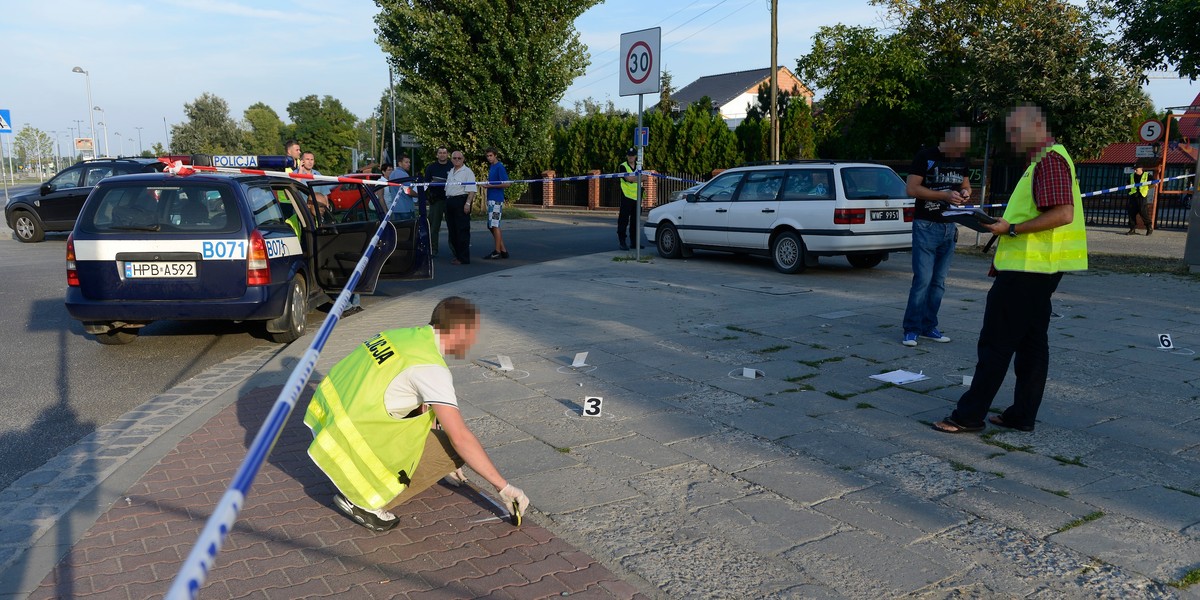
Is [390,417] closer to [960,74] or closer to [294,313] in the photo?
[294,313]

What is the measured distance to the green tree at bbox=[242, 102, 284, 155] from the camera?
275 ft

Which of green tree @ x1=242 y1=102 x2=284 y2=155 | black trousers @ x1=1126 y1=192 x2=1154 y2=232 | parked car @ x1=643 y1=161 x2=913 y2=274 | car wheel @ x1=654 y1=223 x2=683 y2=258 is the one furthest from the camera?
green tree @ x1=242 y1=102 x2=284 y2=155

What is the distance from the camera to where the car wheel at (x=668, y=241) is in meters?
14.5

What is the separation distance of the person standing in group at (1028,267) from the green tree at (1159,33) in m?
16.8

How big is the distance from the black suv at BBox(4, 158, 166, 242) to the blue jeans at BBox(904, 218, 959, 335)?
1591cm

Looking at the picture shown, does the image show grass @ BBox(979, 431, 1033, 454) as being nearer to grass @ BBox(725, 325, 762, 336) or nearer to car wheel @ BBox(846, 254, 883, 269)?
grass @ BBox(725, 325, 762, 336)

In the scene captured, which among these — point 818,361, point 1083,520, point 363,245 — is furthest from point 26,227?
point 1083,520

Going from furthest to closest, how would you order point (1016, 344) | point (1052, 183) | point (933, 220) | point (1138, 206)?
point (1138, 206) < point (933, 220) < point (1016, 344) < point (1052, 183)

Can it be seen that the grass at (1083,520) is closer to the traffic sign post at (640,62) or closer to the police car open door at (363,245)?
the police car open door at (363,245)

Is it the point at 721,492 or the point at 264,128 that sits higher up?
the point at 264,128

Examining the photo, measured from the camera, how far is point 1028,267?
4.93 metres

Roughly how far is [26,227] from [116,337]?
12739mm

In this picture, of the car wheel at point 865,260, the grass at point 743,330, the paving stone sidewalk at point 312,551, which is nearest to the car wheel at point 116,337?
the paving stone sidewalk at point 312,551

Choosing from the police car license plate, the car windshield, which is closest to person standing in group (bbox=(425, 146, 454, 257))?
the car windshield
